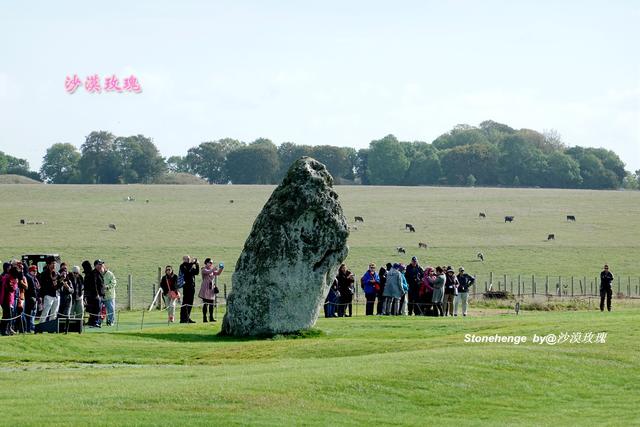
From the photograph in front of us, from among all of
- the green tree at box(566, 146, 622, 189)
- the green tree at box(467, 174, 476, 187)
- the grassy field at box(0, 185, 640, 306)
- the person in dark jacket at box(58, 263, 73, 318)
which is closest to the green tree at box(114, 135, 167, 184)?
the grassy field at box(0, 185, 640, 306)

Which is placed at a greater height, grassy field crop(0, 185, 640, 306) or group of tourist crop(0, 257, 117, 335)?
grassy field crop(0, 185, 640, 306)

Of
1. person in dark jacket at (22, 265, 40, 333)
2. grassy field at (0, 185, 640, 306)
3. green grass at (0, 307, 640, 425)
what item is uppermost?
grassy field at (0, 185, 640, 306)

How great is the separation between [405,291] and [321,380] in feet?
70.2

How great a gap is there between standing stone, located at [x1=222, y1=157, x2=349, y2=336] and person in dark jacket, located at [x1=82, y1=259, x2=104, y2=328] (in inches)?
217

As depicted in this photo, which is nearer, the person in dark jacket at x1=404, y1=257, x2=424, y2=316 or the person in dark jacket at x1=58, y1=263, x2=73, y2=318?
the person in dark jacket at x1=58, y1=263, x2=73, y2=318

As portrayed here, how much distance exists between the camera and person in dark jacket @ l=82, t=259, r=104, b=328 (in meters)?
41.2

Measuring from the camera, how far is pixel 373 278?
4809cm

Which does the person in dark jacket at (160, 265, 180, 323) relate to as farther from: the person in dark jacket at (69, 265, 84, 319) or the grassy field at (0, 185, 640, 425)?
the person in dark jacket at (69, 265, 84, 319)

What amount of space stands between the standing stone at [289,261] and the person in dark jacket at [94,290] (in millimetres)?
5519

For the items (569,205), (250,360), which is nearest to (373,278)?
(250,360)

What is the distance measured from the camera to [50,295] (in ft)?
126

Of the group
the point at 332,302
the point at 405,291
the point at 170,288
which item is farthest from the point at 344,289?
the point at 170,288

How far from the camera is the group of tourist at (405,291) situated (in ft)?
153

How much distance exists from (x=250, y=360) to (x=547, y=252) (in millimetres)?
60621
